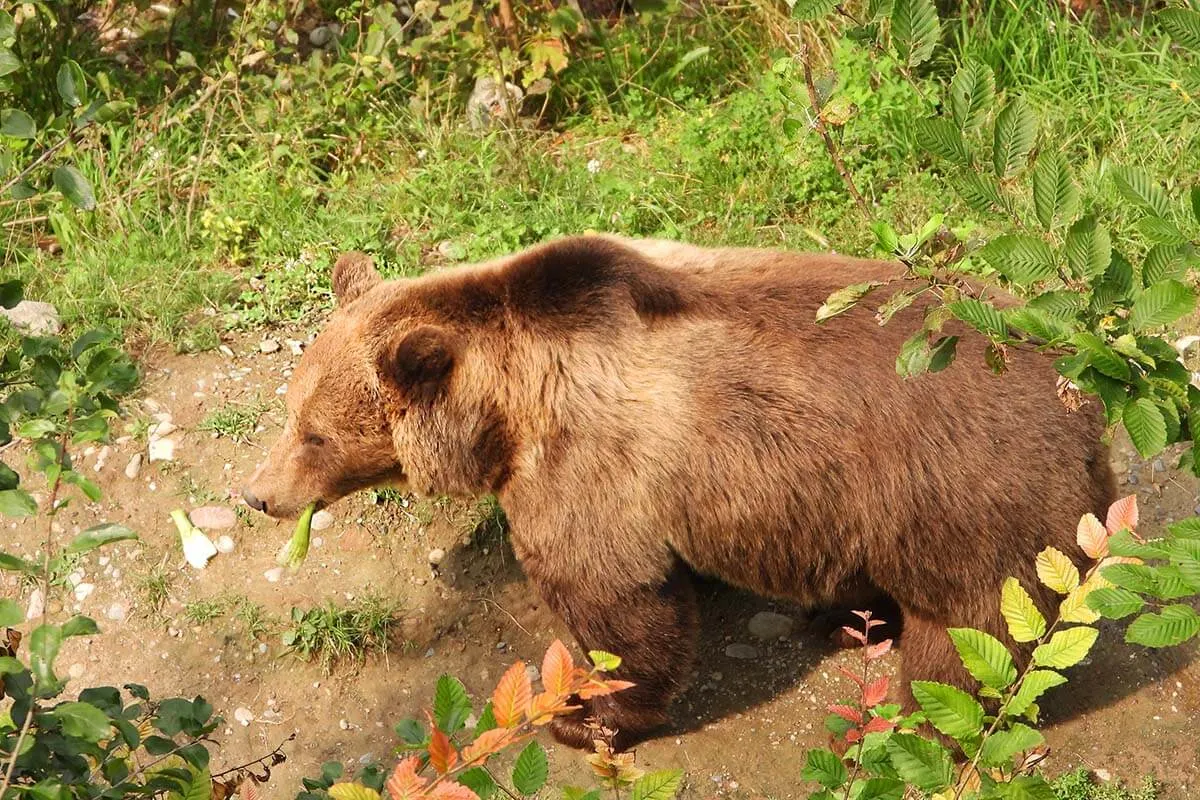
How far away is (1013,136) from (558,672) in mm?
1279

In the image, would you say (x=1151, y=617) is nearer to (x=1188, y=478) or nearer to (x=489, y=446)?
(x=489, y=446)

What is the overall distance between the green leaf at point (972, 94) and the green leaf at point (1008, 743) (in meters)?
1.09

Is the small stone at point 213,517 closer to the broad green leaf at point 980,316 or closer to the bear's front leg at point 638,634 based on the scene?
the bear's front leg at point 638,634

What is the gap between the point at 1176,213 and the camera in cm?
573

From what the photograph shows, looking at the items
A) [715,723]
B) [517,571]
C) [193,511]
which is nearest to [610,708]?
[715,723]

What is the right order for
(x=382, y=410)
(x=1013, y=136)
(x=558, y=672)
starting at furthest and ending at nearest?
(x=382, y=410) < (x=1013, y=136) < (x=558, y=672)

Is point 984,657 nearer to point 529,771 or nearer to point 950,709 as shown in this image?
point 950,709

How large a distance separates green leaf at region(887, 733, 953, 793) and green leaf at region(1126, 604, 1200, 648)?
371 mm

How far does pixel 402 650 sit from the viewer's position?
5.03m

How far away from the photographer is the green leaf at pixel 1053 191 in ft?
7.85

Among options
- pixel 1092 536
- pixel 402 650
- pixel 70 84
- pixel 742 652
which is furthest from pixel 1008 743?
pixel 402 650

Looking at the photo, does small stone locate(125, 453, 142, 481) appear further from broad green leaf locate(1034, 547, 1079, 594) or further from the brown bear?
broad green leaf locate(1034, 547, 1079, 594)

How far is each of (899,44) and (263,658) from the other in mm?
3472

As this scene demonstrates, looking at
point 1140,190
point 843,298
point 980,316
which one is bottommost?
point 843,298
